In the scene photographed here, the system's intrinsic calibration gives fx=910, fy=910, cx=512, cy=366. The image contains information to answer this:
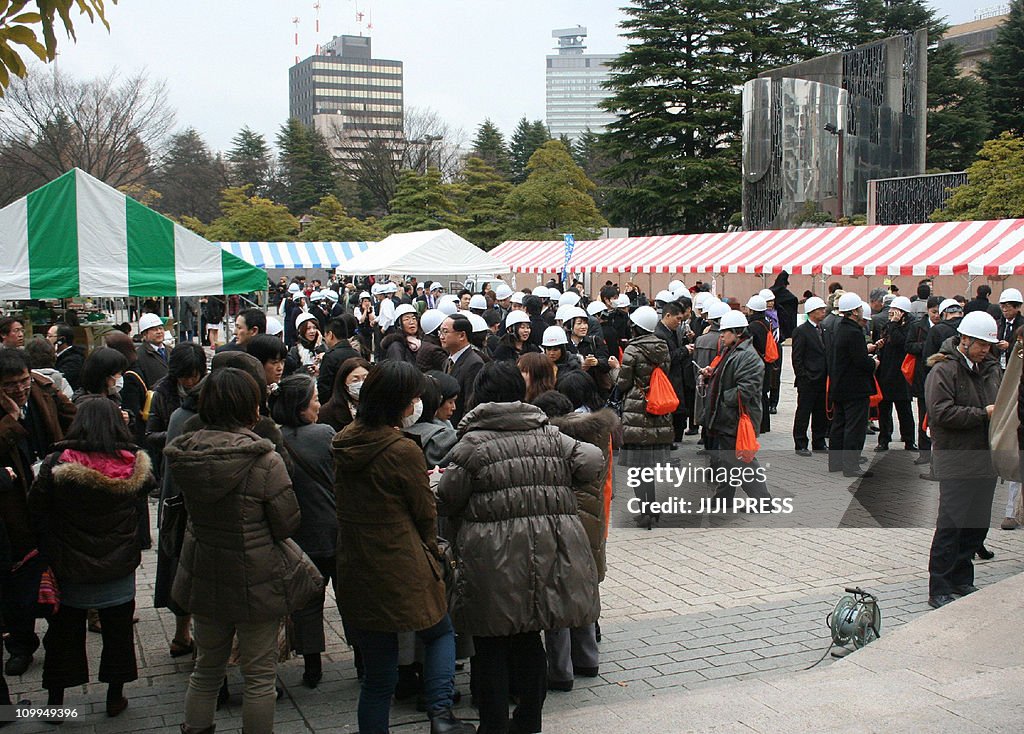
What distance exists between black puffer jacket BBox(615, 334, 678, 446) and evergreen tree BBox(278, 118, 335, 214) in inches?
2644

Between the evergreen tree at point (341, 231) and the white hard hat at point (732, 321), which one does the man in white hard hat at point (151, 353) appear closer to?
the white hard hat at point (732, 321)

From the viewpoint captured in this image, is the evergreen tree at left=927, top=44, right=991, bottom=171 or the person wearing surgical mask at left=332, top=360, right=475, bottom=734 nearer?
the person wearing surgical mask at left=332, top=360, right=475, bottom=734

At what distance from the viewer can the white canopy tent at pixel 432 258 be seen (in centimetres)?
2264

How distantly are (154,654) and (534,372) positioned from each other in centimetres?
265

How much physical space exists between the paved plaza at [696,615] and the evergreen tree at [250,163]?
69.2m

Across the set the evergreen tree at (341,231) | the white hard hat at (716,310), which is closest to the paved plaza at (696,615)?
the white hard hat at (716,310)

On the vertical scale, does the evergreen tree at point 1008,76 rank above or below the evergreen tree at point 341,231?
above

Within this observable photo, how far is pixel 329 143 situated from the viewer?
279ft

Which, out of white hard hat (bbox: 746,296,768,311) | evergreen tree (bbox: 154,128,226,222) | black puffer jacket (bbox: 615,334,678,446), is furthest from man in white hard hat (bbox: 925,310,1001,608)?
evergreen tree (bbox: 154,128,226,222)

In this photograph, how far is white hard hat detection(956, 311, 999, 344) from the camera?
20.1 feet

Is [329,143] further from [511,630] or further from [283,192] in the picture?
[511,630]

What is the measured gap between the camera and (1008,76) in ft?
155

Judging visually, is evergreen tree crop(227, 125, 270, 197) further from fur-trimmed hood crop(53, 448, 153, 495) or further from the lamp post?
fur-trimmed hood crop(53, 448, 153, 495)

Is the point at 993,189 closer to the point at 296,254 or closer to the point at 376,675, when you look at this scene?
the point at 296,254
